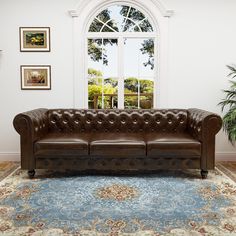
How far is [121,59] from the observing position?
199 inches

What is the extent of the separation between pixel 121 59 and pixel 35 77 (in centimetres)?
153

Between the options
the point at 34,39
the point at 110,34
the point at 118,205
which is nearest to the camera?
the point at 118,205

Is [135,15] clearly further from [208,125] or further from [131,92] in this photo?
[208,125]

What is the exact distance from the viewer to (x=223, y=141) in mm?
5051

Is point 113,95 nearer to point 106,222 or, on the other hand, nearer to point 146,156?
point 146,156

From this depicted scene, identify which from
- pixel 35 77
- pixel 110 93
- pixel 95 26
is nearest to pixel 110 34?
pixel 95 26

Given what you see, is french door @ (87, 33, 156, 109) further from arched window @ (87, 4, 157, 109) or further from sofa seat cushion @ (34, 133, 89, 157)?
sofa seat cushion @ (34, 133, 89, 157)

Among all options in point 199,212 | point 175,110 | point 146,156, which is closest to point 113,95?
point 175,110

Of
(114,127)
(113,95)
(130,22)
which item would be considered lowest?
(114,127)

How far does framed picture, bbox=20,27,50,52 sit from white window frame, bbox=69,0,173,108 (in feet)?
1.59

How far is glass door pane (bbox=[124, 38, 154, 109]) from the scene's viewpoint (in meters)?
5.06

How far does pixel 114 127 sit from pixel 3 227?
8.13 feet

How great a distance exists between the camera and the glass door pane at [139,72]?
506 cm

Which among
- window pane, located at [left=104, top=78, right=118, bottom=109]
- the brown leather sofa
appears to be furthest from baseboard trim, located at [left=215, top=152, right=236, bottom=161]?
window pane, located at [left=104, top=78, right=118, bottom=109]
